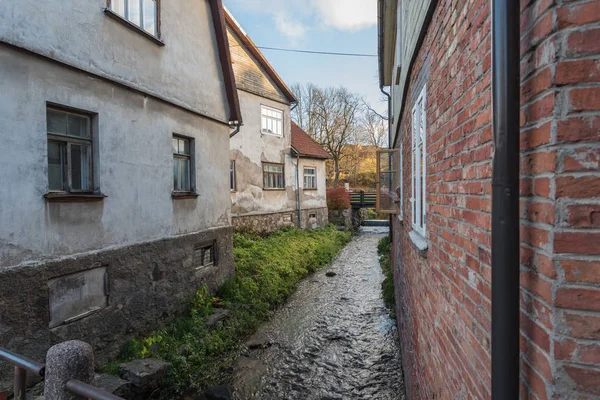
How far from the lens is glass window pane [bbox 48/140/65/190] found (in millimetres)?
4996

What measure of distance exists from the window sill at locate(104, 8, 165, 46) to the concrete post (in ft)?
19.1

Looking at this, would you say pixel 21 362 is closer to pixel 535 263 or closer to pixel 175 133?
pixel 535 263

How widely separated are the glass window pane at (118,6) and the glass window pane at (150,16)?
59 cm

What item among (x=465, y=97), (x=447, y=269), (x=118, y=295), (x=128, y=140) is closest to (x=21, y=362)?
(x=447, y=269)

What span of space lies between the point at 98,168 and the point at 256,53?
1245cm

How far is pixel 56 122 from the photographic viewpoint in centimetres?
509

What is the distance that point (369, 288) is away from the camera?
12219 millimetres

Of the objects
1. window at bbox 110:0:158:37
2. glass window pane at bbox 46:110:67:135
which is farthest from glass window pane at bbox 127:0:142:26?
glass window pane at bbox 46:110:67:135

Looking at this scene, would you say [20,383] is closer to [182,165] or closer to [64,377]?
[64,377]

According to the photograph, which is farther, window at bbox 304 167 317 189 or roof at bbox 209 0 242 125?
window at bbox 304 167 317 189

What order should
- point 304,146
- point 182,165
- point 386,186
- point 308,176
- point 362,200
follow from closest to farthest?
point 182,165 → point 386,186 → point 304,146 → point 308,176 → point 362,200

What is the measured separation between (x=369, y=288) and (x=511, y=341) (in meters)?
11.4

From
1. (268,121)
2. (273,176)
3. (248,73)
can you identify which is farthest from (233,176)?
(248,73)

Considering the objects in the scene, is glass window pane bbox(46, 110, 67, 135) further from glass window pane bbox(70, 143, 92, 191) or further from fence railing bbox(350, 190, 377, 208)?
fence railing bbox(350, 190, 377, 208)
